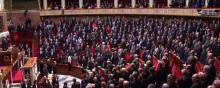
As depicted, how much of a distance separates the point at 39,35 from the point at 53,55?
2.77 meters

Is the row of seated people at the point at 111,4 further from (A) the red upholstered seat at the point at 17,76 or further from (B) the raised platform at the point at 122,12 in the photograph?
(A) the red upholstered seat at the point at 17,76

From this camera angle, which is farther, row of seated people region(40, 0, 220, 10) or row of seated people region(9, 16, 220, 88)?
row of seated people region(40, 0, 220, 10)

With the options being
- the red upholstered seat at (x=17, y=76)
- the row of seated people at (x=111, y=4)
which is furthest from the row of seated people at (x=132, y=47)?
the red upholstered seat at (x=17, y=76)

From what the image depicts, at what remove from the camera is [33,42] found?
26.6 meters

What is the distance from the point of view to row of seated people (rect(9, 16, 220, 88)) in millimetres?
11364

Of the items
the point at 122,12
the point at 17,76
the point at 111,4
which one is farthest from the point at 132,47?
the point at 111,4

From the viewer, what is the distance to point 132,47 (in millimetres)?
20859

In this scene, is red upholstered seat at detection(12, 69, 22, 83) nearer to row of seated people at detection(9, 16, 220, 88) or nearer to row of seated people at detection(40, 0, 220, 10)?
row of seated people at detection(9, 16, 220, 88)

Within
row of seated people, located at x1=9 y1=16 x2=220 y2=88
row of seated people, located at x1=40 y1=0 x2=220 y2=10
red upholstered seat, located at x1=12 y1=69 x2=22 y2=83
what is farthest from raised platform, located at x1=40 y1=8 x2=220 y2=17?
red upholstered seat, located at x1=12 y1=69 x2=22 y2=83

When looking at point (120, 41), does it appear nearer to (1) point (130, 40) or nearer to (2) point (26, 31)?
(1) point (130, 40)

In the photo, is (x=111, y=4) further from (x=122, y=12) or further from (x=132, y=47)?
(x=132, y=47)

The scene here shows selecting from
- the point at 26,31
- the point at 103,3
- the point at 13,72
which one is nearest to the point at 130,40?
the point at 13,72

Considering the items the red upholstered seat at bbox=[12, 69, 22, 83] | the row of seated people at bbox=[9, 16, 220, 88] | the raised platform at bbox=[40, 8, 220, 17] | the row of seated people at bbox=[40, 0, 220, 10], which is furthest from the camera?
the row of seated people at bbox=[40, 0, 220, 10]

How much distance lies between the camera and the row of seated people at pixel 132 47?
1136cm
